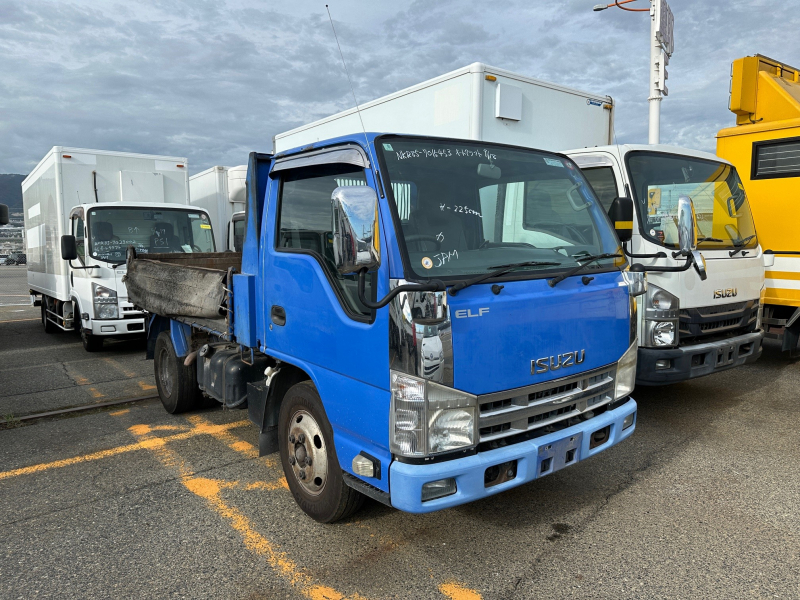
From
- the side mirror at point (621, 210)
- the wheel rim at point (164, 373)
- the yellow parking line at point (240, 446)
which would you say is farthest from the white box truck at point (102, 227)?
the side mirror at point (621, 210)

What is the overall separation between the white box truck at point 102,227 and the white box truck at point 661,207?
4.65 meters

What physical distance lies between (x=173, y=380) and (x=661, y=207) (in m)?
4.71

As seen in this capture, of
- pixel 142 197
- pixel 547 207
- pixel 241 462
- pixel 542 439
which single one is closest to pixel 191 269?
pixel 241 462

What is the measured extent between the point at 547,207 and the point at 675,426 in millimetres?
2746

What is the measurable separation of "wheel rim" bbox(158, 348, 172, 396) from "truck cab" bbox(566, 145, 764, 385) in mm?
4323

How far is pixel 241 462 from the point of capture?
14.7 feet

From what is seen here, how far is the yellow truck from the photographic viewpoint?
653cm

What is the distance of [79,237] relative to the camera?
28.7 feet

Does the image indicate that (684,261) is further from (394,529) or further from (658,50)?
(658,50)

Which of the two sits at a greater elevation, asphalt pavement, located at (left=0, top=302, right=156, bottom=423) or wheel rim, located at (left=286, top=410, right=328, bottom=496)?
wheel rim, located at (left=286, top=410, right=328, bottom=496)

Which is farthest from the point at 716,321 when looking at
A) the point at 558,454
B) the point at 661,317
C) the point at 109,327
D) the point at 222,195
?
the point at 222,195

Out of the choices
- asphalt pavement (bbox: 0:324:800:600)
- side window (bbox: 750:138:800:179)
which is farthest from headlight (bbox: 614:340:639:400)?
side window (bbox: 750:138:800:179)

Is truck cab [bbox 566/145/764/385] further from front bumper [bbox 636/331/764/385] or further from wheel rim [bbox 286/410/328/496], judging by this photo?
wheel rim [bbox 286/410/328/496]

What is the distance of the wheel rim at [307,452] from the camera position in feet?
11.0
